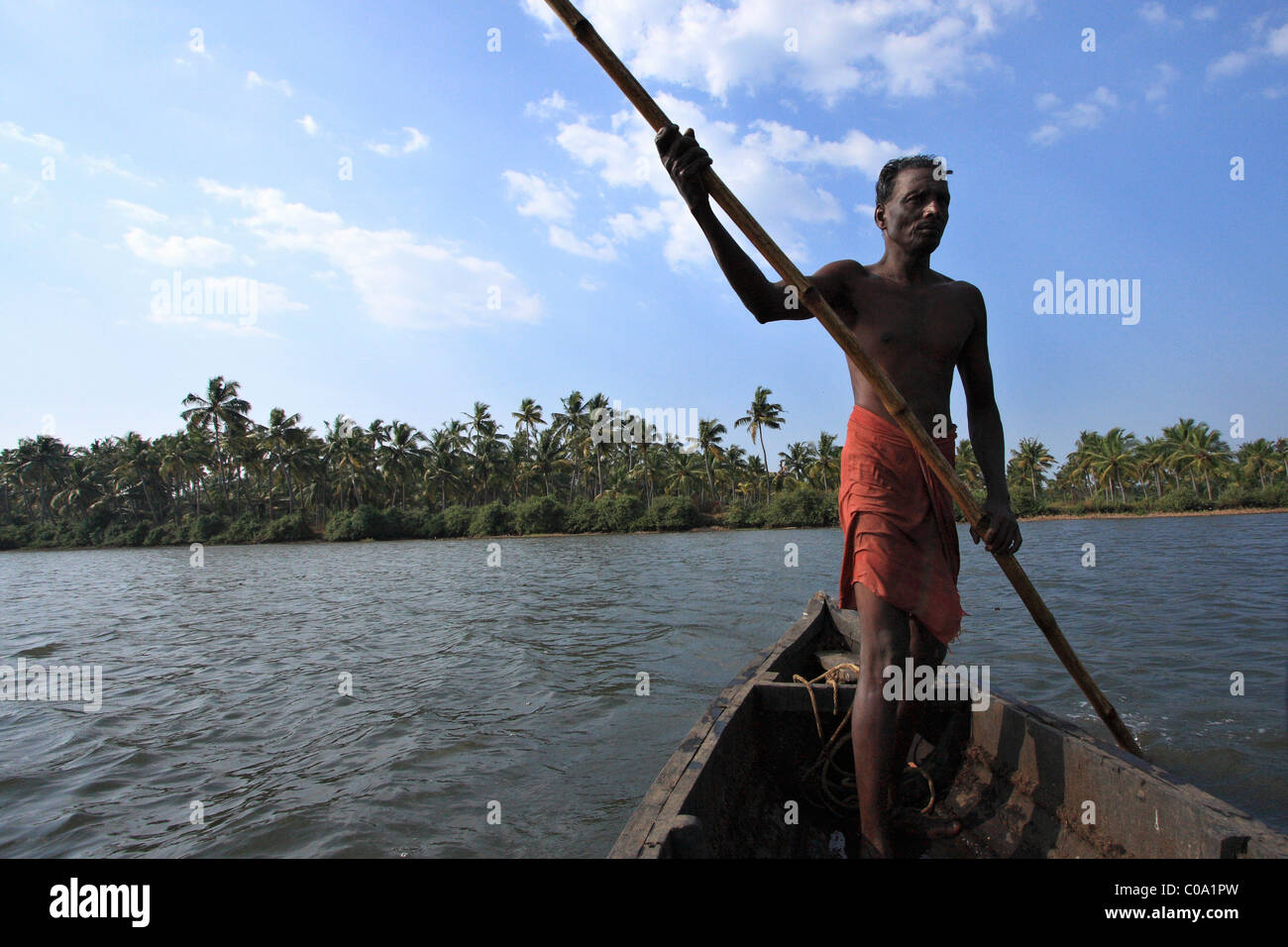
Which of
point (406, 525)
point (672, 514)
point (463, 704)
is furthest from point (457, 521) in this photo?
point (463, 704)

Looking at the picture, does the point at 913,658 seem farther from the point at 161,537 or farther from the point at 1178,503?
the point at 161,537

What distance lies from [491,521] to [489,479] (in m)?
9.00

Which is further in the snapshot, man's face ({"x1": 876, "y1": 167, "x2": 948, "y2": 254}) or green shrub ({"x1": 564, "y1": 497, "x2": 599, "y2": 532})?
green shrub ({"x1": 564, "y1": 497, "x2": 599, "y2": 532})

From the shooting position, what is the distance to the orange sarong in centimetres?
222

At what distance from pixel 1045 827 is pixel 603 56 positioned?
2964 mm

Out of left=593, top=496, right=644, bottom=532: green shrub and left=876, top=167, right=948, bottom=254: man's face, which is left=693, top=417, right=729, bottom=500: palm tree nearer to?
left=593, top=496, right=644, bottom=532: green shrub

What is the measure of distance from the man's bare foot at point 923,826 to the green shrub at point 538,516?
46041 millimetres

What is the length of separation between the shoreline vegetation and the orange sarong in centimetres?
4476

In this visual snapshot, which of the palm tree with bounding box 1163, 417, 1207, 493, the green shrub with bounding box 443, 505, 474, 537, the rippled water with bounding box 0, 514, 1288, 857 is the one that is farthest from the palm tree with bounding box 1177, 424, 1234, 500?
the green shrub with bounding box 443, 505, 474, 537

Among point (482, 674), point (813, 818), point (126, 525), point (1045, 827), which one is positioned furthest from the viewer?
point (126, 525)

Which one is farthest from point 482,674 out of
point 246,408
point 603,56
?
point 246,408

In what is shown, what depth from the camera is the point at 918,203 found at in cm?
243
